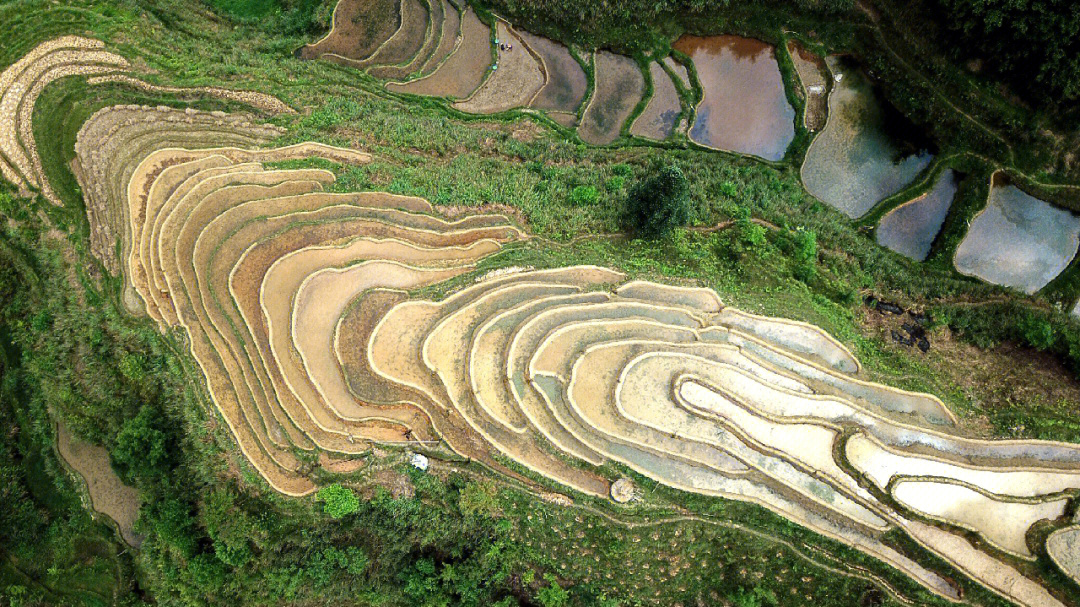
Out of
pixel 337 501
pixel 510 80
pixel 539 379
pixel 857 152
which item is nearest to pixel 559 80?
pixel 510 80

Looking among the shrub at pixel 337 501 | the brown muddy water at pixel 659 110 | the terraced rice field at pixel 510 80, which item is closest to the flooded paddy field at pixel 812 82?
the brown muddy water at pixel 659 110

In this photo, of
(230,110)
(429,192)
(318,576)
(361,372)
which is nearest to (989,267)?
(429,192)

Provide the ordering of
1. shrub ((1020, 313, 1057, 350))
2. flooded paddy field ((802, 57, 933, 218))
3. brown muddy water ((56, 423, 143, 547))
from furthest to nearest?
flooded paddy field ((802, 57, 933, 218)), brown muddy water ((56, 423, 143, 547)), shrub ((1020, 313, 1057, 350))

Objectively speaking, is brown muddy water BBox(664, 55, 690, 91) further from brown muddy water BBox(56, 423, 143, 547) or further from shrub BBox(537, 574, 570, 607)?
brown muddy water BBox(56, 423, 143, 547)

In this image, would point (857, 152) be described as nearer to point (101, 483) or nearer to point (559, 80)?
point (559, 80)

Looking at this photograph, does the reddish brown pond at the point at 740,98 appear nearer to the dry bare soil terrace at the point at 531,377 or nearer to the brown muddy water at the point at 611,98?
the brown muddy water at the point at 611,98

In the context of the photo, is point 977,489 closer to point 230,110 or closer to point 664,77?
point 664,77

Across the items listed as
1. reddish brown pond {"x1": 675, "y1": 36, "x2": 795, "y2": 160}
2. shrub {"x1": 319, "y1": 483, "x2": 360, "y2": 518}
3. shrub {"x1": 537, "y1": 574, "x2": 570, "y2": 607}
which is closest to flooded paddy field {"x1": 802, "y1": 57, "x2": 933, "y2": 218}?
reddish brown pond {"x1": 675, "y1": 36, "x2": 795, "y2": 160}
